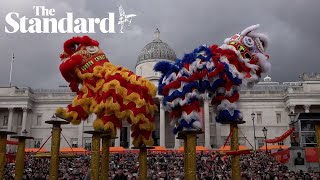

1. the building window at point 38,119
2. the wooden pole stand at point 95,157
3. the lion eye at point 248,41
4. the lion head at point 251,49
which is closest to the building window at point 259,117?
the building window at point 38,119

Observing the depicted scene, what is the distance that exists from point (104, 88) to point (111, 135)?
1443mm

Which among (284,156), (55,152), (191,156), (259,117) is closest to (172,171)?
(284,156)

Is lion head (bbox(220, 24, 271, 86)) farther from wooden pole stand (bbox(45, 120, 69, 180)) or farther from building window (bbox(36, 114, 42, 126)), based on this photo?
building window (bbox(36, 114, 42, 126))

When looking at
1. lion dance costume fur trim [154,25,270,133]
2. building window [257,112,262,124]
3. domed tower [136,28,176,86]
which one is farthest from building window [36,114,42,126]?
lion dance costume fur trim [154,25,270,133]

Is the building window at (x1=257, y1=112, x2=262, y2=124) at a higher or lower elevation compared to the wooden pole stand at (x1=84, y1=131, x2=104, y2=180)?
higher

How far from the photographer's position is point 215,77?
400 inches

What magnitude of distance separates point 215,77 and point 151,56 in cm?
4939

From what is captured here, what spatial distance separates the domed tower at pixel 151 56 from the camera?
58.4 meters

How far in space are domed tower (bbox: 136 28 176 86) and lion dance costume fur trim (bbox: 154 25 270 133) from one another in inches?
1827

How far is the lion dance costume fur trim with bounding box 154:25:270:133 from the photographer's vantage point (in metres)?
10.0

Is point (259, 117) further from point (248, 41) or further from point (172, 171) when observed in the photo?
point (248, 41)

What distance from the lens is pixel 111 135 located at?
1066cm

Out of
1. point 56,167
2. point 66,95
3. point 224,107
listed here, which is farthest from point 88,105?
point 66,95

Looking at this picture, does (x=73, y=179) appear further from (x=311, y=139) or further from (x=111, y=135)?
(x=311, y=139)
